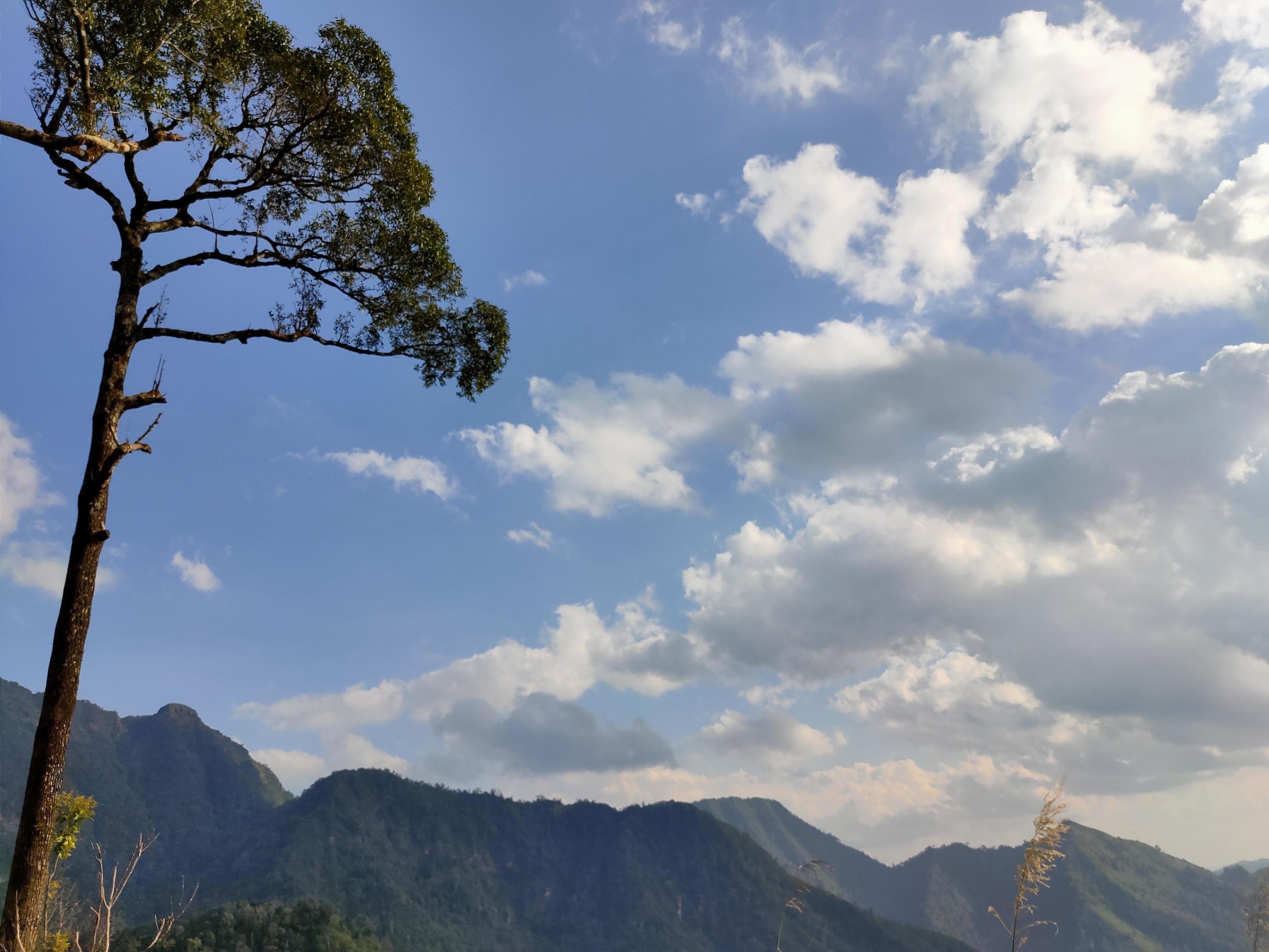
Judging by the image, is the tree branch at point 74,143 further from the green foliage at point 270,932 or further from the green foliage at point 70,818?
the green foliage at point 270,932

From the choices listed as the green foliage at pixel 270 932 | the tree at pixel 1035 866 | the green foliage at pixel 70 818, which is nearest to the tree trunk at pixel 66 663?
the green foliage at pixel 70 818

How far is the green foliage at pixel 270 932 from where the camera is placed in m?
125

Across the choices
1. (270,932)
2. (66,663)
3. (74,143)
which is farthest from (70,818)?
(270,932)

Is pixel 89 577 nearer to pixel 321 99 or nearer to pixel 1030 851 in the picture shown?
pixel 321 99

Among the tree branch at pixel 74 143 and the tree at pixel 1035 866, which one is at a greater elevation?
the tree branch at pixel 74 143

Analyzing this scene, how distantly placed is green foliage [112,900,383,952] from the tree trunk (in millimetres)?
→ 137113

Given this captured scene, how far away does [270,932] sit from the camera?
132 metres

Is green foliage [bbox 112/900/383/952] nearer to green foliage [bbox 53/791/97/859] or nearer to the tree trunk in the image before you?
green foliage [bbox 53/791/97/859]

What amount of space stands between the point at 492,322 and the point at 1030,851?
1204 centimetres

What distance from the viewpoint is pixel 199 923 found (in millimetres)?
132625

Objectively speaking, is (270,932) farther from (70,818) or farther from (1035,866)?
(1035,866)

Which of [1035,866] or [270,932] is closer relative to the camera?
[1035,866]

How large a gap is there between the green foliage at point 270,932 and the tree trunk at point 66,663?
450 ft

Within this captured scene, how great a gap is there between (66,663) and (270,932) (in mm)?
150600
